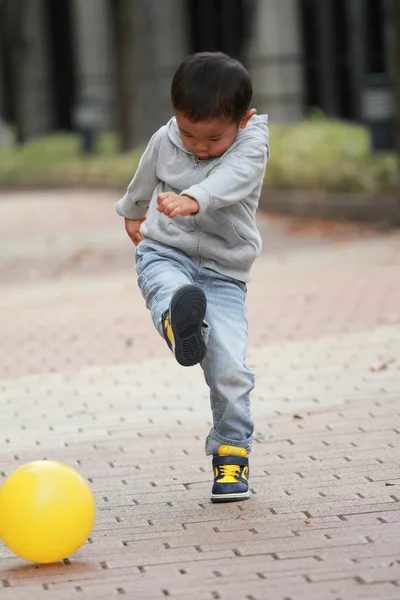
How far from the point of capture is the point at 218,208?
4.48 m

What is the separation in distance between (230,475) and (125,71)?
2047 cm

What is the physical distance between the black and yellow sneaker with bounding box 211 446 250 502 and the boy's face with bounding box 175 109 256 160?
1.08 m

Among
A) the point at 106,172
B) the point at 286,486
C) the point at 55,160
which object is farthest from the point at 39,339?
the point at 55,160

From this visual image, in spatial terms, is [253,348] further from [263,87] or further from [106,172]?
[263,87]

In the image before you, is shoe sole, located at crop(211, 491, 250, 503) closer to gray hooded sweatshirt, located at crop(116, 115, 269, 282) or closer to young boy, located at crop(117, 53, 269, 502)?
young boy, located at crop(117, 53, 269, 502)

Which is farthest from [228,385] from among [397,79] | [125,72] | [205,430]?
[125,72]

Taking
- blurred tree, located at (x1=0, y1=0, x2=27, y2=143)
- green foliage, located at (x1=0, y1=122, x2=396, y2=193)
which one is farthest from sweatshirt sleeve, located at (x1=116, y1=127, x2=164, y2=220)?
blurred tree, located at (x1=0, y1=0, x2=27, y2=143)

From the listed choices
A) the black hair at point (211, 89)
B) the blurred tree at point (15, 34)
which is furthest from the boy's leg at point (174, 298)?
the blurred tree at point (15, 34)

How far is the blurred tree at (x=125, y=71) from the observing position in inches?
947

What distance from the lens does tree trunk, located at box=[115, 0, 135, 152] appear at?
947 inches

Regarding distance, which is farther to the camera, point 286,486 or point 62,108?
point 62,108

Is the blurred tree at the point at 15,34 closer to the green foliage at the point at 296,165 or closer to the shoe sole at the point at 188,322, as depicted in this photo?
the green foliage at the point at 296,165

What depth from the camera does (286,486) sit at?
492 centimetres

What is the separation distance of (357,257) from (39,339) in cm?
455
